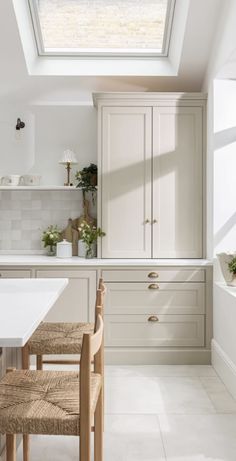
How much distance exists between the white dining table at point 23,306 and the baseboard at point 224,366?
4.45 ft

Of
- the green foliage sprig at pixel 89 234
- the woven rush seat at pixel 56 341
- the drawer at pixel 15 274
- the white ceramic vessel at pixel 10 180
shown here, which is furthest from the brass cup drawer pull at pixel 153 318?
the white ceramic vessel at pixel 10 180

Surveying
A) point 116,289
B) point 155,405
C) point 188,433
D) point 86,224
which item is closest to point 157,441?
point 188,433

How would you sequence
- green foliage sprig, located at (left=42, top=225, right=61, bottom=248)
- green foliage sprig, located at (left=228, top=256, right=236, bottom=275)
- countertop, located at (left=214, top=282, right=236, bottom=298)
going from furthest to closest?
green foliage sprig, located at (left=42, top=225, right=61, bottom=248) → green foliage sprig, located at (left=228, top=256, right=236, bottom=275) → countertop, located at (left=214, top=282, right=236, bottom=298)

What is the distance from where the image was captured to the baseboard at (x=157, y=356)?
410cm

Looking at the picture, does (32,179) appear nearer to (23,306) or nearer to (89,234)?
(89,234)

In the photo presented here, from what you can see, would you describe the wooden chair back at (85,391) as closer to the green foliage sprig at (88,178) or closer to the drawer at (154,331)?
the drawer at (154,331)

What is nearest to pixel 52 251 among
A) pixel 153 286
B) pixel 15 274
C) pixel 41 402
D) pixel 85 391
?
pixel 15 274

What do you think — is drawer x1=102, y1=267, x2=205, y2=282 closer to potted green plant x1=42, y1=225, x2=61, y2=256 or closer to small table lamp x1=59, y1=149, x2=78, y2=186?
potted green plant x1=42, y1=225, x2=61, y2=256

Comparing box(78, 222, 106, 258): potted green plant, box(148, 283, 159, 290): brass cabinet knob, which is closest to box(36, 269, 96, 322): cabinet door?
box(78, 222, 106, 258): potted green plant

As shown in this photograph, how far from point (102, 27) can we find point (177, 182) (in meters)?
1.44

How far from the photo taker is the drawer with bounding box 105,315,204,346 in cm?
411

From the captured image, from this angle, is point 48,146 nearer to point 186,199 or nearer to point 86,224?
point 86,224

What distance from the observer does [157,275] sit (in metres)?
4.09

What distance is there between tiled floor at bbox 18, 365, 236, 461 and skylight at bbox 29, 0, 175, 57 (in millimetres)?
2742
